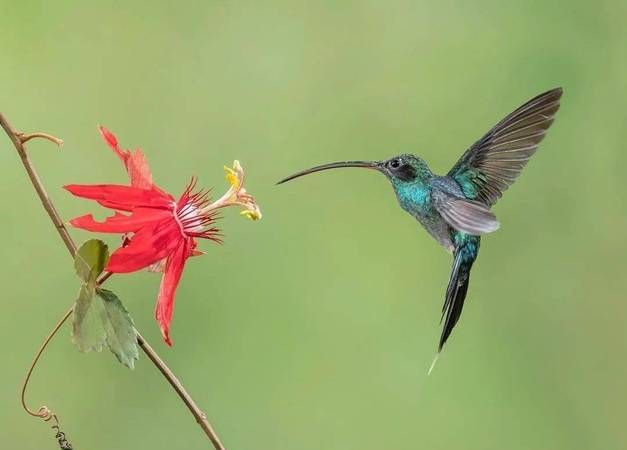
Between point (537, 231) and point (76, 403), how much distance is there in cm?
93

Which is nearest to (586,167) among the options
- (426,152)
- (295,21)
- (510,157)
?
(426,152)

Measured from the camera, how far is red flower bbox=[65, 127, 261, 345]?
587mm

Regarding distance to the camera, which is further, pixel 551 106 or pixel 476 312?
pixel 476 312

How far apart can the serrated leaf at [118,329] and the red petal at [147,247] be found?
0.02m

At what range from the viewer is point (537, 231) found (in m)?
1.95

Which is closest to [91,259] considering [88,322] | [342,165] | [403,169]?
[88,322]

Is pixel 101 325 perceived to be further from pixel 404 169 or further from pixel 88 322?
pixel 404 169

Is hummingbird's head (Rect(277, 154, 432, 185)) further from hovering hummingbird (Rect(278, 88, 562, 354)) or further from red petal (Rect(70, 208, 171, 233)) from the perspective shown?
red petal (Rect(70, 208, 171, 233))

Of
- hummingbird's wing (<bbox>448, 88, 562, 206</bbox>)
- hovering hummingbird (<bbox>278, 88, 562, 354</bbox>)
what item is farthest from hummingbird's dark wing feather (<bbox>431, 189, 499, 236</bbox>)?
hummingbird's wing (<bbox>448, 88, 562, 206</bbox>)

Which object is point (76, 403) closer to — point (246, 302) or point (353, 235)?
point (246, 302)

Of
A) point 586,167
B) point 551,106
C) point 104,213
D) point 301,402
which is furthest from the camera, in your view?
point 586,167

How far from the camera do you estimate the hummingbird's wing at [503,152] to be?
0.84 m

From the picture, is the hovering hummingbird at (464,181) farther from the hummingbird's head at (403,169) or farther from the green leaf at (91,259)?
the green leaf at (91,259)

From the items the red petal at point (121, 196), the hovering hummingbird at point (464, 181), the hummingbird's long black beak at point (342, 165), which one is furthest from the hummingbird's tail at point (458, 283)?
the red petal at point (121, 196)
